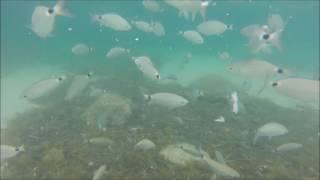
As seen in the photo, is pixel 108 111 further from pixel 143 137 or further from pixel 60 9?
pixel 60 9

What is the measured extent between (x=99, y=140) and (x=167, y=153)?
4.15 ft

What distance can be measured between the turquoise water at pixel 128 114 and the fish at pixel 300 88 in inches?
47.9

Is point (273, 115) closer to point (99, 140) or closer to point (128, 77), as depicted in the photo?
point (128, 77)

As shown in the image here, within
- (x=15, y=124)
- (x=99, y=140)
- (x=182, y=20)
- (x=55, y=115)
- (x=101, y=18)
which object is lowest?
(x=15, y=124)

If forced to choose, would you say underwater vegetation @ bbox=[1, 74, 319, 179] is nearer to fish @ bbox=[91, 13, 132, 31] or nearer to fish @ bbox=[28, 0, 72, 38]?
fish @ bbox=[91, 13, 132, 31]

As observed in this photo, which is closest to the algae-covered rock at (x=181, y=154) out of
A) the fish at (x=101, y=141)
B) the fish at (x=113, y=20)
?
the fish at (x=101, y=141)

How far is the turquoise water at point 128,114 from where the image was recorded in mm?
7344

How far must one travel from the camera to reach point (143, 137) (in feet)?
28.5

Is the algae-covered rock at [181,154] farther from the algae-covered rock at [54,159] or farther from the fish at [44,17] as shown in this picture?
the fish at [44,17]

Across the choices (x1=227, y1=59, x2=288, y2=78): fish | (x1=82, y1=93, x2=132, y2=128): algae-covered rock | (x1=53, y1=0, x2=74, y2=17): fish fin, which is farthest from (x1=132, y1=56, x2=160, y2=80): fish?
(x1=82, y1=93, x2=132, y2=128): algae-covered rock

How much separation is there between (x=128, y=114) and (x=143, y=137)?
A: 2008 mm

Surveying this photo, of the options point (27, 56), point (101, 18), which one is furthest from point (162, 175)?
point (27, 56)

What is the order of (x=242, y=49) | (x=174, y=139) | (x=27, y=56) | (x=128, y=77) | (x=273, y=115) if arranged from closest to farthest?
1. (x=174, y=139)
2. (x=273, y=115)
3. (x=128, y=77)
4. (x=27, y=56)
5. (x=242, y=49)

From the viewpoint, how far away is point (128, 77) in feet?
55.9
